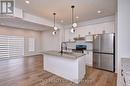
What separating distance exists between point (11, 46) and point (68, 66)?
6.02 metres

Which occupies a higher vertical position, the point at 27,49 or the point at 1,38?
the point at 1,38

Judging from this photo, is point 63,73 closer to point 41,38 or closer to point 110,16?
point 110,16

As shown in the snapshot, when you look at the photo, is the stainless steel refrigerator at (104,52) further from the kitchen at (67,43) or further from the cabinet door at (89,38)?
the cabinet door at (89,38)

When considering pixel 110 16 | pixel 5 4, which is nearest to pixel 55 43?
pixel 110 16

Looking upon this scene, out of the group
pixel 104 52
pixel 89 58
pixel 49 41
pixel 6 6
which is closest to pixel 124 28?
pixel 104 52

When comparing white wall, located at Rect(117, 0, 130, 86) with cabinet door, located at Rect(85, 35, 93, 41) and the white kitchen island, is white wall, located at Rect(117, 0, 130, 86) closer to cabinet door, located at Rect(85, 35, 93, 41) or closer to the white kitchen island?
the white kitchen island

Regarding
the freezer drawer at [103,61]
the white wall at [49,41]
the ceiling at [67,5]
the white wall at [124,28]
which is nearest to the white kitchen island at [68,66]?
the white wall at [124,28]

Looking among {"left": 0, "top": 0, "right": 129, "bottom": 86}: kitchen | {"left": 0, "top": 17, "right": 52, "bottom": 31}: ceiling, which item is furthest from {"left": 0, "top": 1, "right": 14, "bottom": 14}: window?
{"left": 0, "top": 17, "right": 52, "bottom": 31}: ceiling

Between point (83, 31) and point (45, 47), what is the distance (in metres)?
5.04

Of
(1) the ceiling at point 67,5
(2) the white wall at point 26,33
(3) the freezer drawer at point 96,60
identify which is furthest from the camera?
(2) the white wall at point 26,33

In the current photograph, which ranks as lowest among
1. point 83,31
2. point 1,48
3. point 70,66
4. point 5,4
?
point 70,66

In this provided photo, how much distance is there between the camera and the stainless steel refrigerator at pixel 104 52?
448 cm

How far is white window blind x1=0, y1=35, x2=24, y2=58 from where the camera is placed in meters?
6.93

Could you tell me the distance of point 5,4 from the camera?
3.28m
